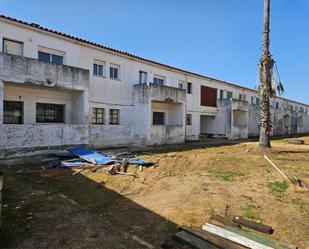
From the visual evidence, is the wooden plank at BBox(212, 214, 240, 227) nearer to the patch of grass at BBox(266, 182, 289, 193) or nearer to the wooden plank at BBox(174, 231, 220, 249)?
the wooden plank at BBox(174, 231, 220, 249)

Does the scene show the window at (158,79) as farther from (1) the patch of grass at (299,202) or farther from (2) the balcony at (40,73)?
(1) the patch of grass at (299,202)

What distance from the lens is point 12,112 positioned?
45.3 feet

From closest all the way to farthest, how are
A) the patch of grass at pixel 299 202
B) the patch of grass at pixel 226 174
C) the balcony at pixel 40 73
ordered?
1. the patch of grass at pixel 299 202
2. the patch of grass at pixel 226 174
3. the balcony at pixel 40 73

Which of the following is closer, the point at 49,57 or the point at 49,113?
the point at 49,57

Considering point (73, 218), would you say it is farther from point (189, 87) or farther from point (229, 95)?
point (229, 95)

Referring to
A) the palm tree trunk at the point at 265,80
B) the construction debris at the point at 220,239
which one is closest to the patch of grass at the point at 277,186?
the construction debris at the point at 220,239

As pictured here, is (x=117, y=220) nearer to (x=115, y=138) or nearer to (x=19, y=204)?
(x=19, y=204)

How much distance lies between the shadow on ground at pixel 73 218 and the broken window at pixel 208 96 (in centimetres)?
2109

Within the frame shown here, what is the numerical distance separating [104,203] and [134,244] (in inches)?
95.3

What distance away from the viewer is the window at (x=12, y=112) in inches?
534

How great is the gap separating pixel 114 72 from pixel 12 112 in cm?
758

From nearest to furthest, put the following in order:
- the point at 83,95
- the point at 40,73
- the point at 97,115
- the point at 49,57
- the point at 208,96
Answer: the point at 40,73 < the point at 49,57 < the point at 83,95 < the point at 97,115 < the point at 208,96

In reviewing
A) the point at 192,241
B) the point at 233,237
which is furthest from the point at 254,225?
the point at 192,241

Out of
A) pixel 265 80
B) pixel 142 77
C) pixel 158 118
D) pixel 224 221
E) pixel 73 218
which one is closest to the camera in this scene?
pixel 224 221
